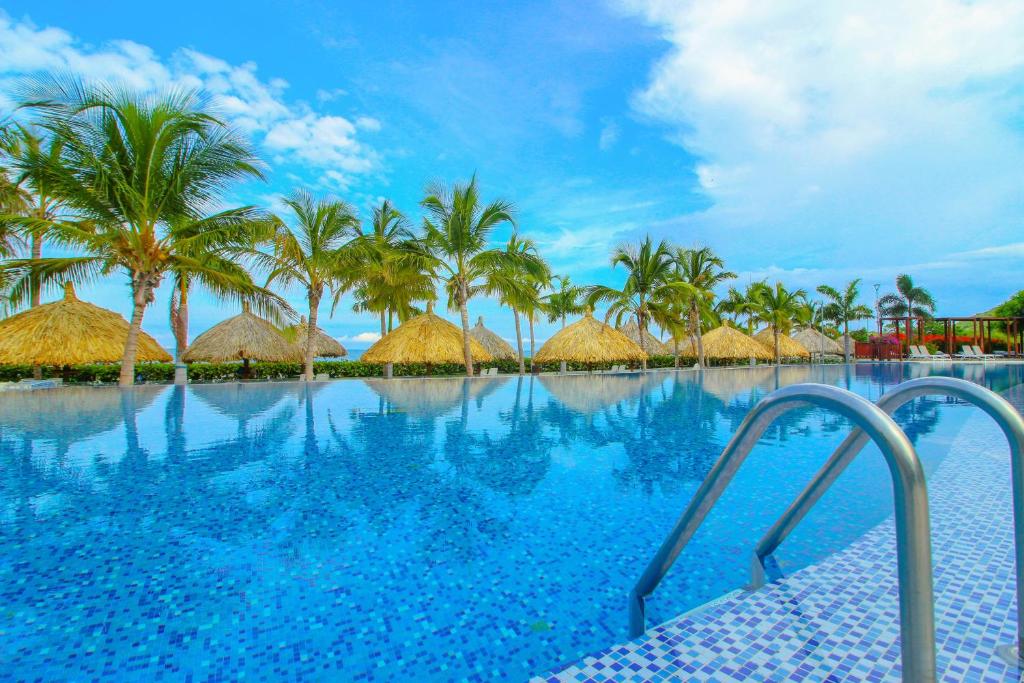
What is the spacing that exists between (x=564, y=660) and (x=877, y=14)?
43.9 ft

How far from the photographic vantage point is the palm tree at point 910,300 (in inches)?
1575

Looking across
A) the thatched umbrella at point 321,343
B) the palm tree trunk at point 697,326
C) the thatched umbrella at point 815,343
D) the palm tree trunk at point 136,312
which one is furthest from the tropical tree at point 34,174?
the thatched umbrella at point 815,343

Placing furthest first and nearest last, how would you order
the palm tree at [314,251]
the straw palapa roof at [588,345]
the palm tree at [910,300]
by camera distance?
the palm tree at [910,300] → the straw palapa roof at [588,345] → the palm tree at [314,251]

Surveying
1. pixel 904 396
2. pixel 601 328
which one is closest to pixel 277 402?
pixel 904 396

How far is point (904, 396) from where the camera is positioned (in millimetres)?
1750

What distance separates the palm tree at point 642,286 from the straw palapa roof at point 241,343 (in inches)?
522

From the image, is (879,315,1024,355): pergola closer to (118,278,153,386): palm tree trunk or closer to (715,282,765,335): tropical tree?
(715,282,765,335): tropical tree

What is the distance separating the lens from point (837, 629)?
188 centimetres

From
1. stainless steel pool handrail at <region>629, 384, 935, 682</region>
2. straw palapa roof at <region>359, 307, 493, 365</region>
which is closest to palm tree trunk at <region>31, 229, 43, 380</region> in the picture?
straw palapa roof at <region>359, 307, 493, 365</region>

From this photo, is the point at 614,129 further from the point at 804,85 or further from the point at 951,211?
A: the point at 951,211

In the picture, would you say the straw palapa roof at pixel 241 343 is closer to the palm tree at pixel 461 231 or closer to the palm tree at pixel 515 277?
the palm tree at pixel 461 231

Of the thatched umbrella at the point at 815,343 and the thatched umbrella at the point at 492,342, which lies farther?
the thatched umbrella at the point at 815,343

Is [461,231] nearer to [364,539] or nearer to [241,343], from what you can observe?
[241,343]

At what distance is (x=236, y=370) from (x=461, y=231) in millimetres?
9638
